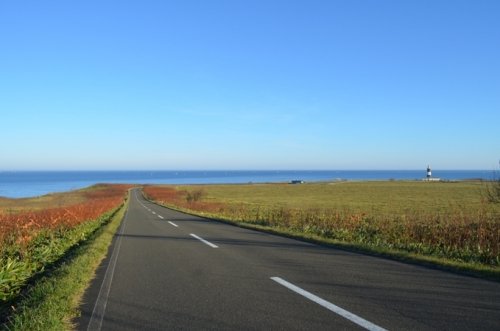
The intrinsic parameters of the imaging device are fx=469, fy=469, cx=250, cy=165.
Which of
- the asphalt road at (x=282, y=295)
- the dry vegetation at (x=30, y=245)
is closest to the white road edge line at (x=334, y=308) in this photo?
the asphalt road at (x=282, y=295)

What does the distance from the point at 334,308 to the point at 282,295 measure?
1.06m

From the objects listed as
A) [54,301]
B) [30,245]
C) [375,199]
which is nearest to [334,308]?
[54,301]

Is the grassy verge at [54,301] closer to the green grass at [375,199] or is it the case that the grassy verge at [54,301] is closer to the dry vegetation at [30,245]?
the dry vegetation at [30,245]

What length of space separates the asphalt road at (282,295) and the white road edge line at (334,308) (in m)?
0.01

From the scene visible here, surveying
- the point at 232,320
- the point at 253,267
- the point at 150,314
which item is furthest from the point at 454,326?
the point at 253,267

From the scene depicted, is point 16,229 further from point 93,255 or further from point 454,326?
point 454,326

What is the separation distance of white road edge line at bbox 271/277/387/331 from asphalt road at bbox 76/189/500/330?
0.04ft

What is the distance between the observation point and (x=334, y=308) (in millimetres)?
6316

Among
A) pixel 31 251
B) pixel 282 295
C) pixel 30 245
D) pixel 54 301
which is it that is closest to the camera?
pixel 54 301

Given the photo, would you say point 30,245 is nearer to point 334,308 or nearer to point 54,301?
point 54,301

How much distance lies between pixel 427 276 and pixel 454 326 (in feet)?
10.7

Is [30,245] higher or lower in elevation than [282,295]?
lower

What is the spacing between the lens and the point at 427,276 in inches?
337

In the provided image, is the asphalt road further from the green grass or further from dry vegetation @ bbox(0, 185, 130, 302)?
the green grass
